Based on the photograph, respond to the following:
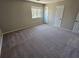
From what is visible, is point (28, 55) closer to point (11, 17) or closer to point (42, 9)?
point (11, 17)

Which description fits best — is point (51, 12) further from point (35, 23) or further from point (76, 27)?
point (76, 27)

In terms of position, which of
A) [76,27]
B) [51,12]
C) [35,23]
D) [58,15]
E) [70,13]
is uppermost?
[51,12]

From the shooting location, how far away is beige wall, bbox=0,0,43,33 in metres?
4.87

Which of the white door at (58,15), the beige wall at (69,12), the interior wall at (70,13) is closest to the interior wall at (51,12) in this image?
the white door at (58,15)

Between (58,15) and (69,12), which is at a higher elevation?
(69,12)

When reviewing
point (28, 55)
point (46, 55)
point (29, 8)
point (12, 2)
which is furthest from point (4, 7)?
point (46, 55)

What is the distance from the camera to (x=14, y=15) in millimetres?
5512

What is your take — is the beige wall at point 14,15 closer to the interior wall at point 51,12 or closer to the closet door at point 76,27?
the interior wall at point 51,12

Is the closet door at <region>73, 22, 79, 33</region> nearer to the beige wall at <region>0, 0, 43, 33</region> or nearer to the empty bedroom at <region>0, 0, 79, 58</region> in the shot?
the empty bedroom at <region>0, 0, 79, 58</region>

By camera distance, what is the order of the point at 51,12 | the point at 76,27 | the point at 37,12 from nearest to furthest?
1. the point at 76,27
2. the point at 51,12
3. the point at 37,12

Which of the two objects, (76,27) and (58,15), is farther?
(58,15)

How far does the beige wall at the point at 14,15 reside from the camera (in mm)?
4871

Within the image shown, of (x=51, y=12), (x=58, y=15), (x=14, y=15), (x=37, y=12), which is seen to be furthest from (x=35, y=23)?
(x=14, y=15)

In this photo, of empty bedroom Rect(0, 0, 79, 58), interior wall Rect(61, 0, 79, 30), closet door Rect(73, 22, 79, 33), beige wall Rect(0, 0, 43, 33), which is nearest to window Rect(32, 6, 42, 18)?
empty bedroom Rect(0, 0, 79, 58)
